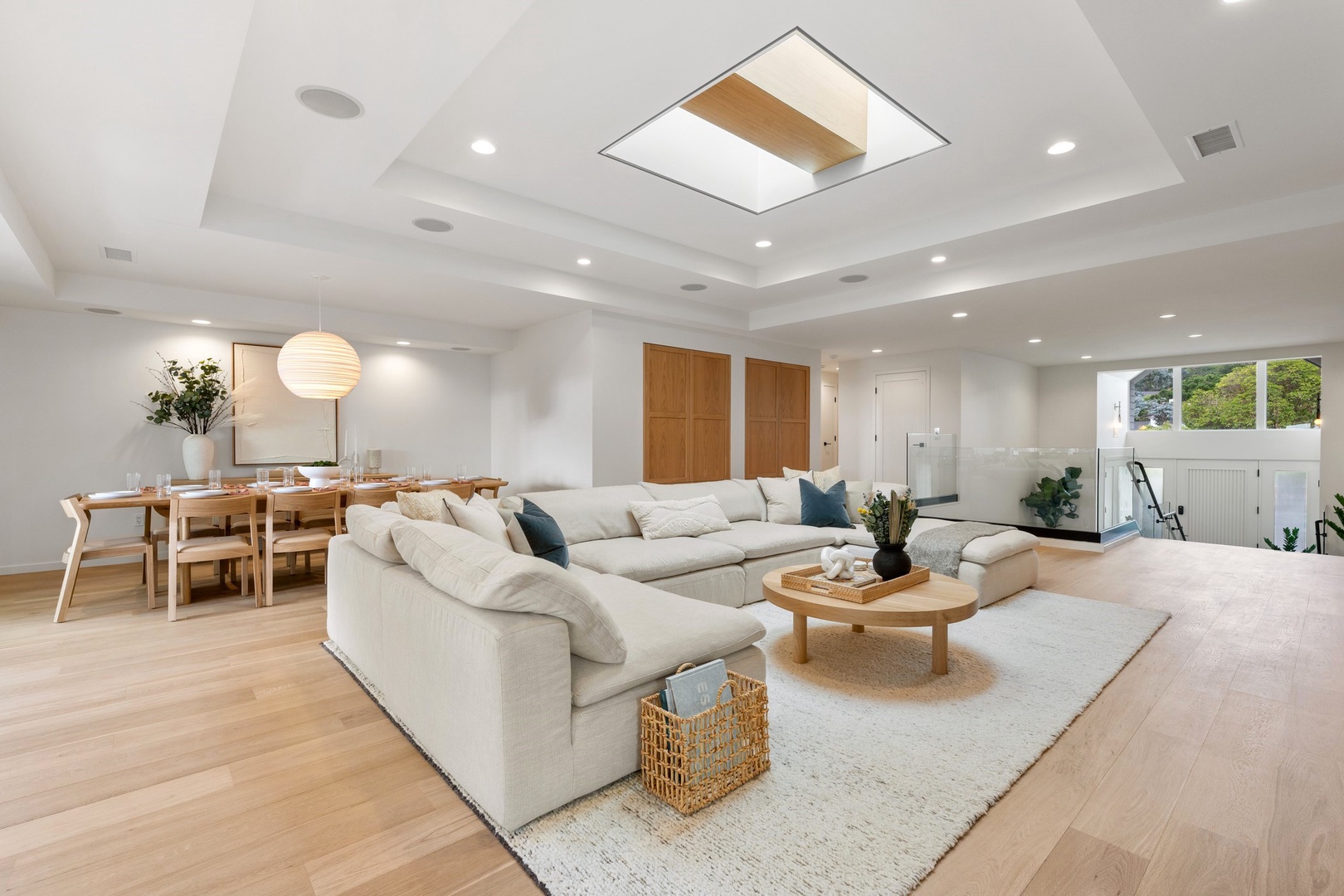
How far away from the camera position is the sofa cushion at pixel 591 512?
4.02 meters

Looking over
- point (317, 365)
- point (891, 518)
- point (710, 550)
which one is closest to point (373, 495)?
point (317, 365)

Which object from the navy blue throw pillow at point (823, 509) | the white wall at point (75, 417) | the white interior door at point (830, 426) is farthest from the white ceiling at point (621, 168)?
the white interior door at point (830, 426)

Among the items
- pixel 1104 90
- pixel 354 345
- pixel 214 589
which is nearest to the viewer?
pixel 1104 90

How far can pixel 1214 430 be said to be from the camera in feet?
30.6

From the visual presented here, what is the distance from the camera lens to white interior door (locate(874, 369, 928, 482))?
27.9ft

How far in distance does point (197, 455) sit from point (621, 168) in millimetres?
4647

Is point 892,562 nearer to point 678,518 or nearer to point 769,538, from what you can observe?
point 769,538

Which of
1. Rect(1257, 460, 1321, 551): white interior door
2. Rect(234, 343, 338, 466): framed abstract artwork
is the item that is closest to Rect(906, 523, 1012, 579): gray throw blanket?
Rect(234, 343, 338, 466): framed abstract artwork

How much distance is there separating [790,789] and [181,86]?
318cm

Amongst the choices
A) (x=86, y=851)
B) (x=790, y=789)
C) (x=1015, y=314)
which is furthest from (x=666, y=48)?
(x=1015, y=314)

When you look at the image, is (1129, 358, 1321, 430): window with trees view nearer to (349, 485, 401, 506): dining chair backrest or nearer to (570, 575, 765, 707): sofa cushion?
(570, 575, 765, 707): sofa cushion

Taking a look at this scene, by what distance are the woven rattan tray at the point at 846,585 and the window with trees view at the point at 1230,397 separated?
28.2 feet

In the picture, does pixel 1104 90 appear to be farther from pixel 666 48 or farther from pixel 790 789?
pixel 790 789

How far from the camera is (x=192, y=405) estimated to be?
5387 millimetres
